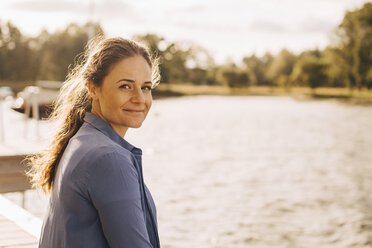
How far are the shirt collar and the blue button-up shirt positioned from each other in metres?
0.08

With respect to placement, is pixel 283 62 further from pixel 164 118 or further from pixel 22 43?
pixel 164 118

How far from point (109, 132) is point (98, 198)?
0.36 m

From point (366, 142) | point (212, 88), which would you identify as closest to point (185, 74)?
point (212, 88)

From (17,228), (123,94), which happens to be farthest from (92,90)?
(17,228)

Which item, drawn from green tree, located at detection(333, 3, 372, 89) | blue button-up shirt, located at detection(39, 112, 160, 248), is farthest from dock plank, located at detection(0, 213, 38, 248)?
green tree, located at detection(333, 3, 372, 89)

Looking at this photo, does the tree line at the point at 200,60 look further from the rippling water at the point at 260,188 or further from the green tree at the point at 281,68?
the rippling water at the point at 260,188

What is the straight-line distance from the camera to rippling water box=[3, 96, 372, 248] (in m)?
9.41

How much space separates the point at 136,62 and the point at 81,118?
37 cm

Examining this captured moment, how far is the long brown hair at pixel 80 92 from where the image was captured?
175cm

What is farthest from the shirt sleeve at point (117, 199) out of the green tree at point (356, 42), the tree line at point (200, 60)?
the green tree at point (356, 42)

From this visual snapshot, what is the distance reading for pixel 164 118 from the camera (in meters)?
36.5

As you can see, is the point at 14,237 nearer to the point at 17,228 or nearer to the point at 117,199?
the point at 17,228

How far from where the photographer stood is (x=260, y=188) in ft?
44.0

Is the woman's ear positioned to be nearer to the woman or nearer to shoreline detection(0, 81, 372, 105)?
the woman
